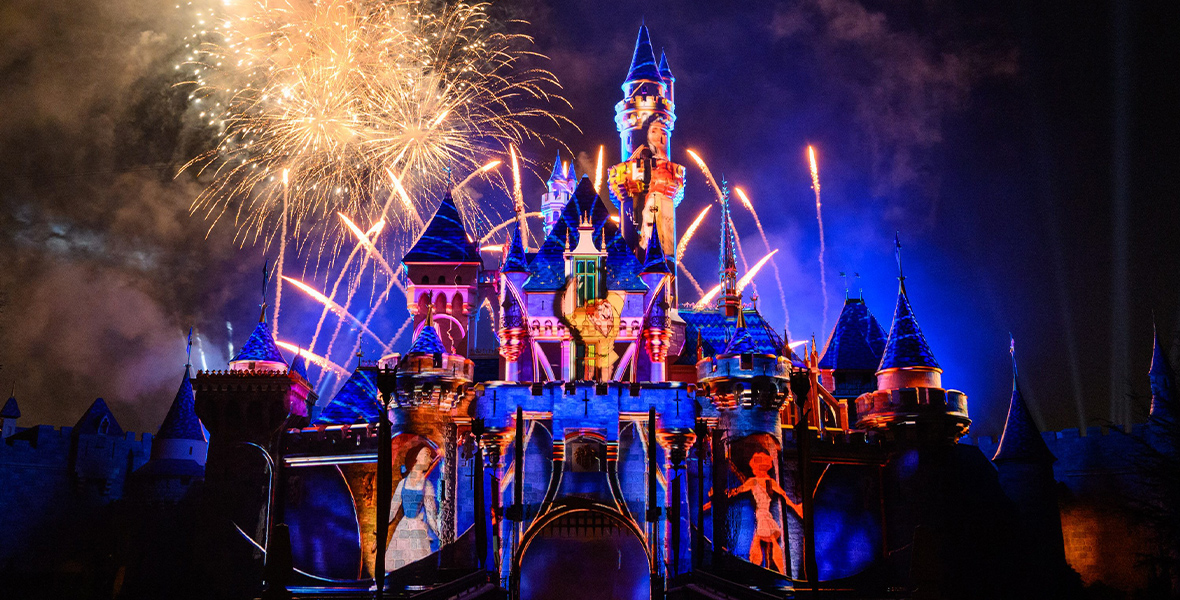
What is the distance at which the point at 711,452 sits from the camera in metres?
37.5

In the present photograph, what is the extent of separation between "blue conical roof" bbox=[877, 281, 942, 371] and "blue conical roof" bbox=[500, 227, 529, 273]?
56.6 feet

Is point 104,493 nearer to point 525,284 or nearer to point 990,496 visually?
point 525,284

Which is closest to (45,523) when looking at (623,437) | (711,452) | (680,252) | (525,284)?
(525,284)

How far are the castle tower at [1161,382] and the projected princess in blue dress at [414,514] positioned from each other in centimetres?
3008

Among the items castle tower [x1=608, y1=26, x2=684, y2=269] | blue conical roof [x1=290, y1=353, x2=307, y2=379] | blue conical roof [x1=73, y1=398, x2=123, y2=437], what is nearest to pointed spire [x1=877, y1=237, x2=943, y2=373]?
castle tower [x1=608, y1=26, x2=684, y2=269]

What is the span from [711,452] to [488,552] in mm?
9700

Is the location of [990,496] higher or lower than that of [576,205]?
lower

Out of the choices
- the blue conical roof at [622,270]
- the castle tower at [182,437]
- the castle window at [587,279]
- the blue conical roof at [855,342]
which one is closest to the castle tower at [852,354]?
the blue conical roof at [855,342]

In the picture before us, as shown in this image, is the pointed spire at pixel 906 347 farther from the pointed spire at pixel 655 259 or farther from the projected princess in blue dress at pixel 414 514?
the projected princess in blue dress at pixel 414 514

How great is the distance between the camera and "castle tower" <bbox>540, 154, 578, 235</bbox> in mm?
58906

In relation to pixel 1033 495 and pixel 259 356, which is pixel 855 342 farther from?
pixel 259 356

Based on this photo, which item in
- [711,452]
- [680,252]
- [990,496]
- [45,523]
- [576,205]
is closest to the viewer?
[711,452]

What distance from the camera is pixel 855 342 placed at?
48469mm

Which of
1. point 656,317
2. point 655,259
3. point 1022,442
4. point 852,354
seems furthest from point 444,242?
point 1022,442
